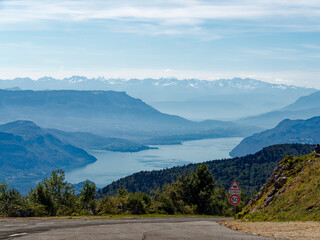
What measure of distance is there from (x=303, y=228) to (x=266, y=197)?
46.1 feet

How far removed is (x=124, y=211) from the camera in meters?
48.8

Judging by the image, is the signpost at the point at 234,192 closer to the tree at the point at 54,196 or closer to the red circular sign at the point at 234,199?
the red circular sign at the point at 234,199

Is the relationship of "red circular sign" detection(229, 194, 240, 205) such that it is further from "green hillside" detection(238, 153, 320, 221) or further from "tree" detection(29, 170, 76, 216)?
"tree" detection(29, 170, 76, 216)

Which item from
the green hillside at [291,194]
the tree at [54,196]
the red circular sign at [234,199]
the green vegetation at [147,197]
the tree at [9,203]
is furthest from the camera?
the green vegetation at [147,197]

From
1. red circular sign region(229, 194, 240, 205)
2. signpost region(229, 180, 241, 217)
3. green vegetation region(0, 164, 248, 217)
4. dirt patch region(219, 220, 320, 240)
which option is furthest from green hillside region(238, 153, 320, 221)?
green vegetation region(0, 164, 248, 217)

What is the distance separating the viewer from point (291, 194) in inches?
1236

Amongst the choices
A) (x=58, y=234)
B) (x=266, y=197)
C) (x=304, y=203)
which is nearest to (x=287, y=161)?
(x=266, y=197)

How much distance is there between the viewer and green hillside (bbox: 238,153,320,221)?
90.6 ft

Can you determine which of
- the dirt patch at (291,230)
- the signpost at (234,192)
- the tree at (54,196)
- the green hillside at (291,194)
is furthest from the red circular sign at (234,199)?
the tree at (54,196)

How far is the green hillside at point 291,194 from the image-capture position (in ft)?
90.6

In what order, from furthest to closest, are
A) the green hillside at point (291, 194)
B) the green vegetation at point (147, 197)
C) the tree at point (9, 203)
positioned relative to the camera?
the green vegetation at point (147, 197), the tree at point (9, 203), the green hillside at point (291, 194)

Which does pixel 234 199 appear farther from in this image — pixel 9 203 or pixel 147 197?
pixel 147 197

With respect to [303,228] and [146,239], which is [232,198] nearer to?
[303,228]

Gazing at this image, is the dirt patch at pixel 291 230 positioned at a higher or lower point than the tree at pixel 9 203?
lower
